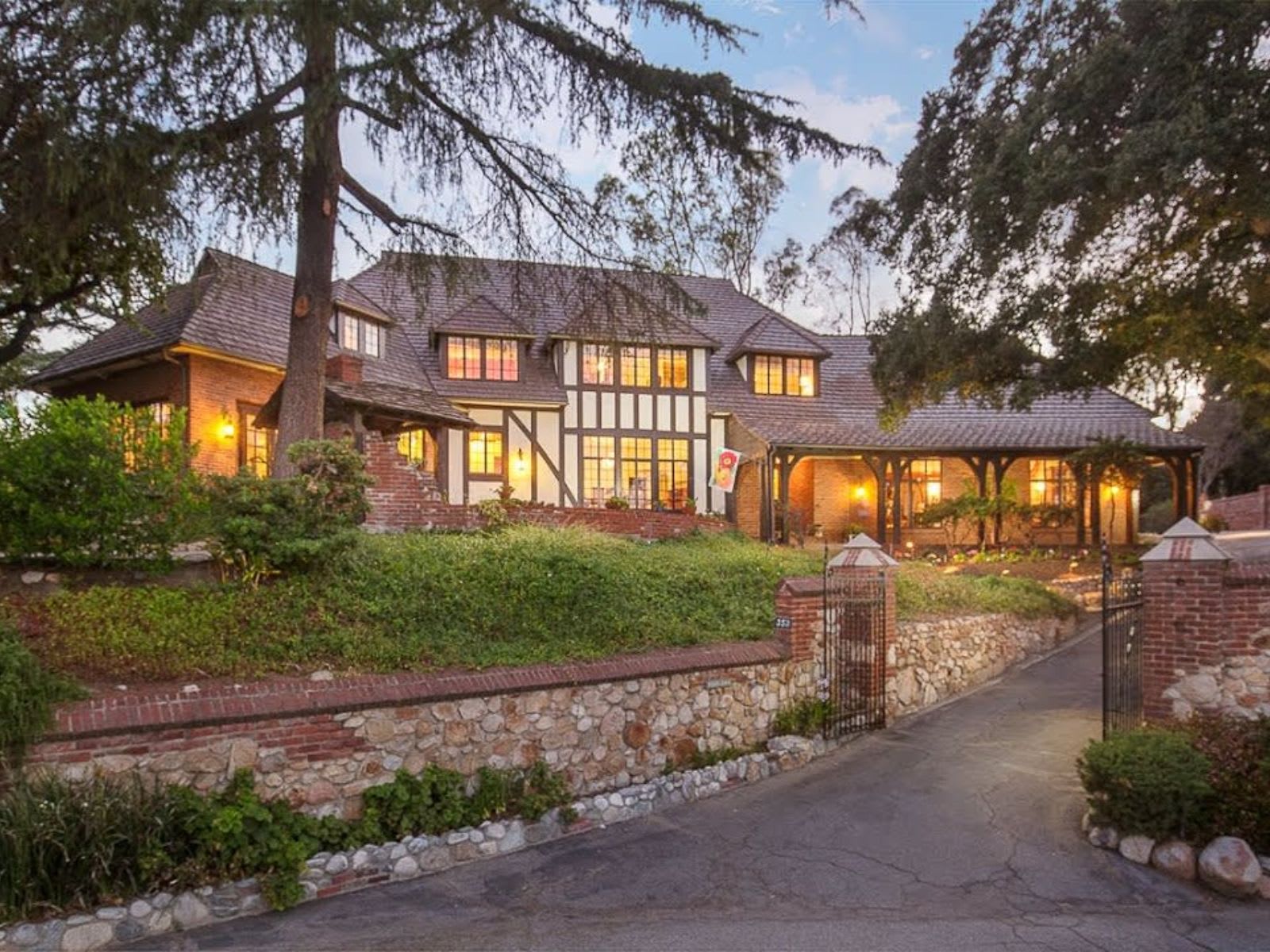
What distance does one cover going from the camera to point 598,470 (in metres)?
21.9

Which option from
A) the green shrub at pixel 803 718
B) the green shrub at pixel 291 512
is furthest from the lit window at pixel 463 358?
the green shrub at pixel 803 718

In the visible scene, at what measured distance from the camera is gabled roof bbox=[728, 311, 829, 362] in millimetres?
23953

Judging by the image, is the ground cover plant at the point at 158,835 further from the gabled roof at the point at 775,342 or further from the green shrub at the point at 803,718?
the gabled roof at the point at 775,342

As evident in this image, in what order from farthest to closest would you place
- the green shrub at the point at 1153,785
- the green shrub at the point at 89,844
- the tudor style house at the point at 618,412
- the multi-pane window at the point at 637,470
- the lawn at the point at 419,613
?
1. the multi-pane window at the point at 637,470
2. the tudor style house at the point at 618,412
3. the lawn at the point at 419,613
4. the green shrub at the point at 1153,785
5. the green shrub at the point at 89,844

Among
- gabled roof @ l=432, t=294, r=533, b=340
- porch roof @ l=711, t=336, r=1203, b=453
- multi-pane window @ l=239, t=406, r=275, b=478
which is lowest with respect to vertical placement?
multi-pane window @ l=239, t=406, r=275, b=478

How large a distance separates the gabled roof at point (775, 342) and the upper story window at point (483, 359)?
652 cm

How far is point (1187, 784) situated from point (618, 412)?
667 inches

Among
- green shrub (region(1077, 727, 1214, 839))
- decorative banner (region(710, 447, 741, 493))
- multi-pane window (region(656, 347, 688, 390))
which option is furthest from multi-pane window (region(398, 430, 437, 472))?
green shrub (region(1077, 727, 1214, 839))

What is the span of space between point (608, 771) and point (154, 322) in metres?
13.5

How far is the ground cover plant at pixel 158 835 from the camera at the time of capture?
517 centimetres

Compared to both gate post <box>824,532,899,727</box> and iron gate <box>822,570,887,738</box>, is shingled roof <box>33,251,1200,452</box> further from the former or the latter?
iron gate <box>822,570,887,738</box>

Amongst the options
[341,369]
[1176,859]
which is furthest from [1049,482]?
[1176,859]

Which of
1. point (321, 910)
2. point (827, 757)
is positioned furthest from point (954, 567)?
point (321, 910)

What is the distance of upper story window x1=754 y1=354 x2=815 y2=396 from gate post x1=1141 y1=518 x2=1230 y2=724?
16824mm
